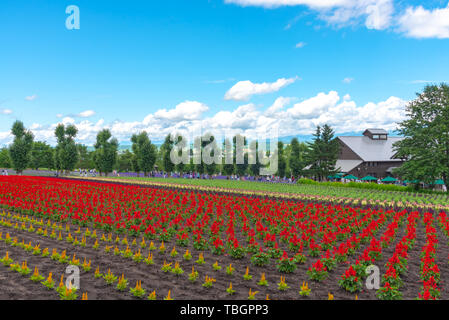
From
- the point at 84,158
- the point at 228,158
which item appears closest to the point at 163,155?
the point at 228,158

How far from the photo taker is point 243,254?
36.1 ft

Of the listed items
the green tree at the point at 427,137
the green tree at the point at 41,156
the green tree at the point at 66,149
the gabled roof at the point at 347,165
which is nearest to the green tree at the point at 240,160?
the gabled roof at the point at 347,165

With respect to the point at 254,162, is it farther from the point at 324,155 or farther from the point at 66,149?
the point at 66,149

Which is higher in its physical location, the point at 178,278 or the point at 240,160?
the point at 240,160

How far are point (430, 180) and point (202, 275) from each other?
41.3m

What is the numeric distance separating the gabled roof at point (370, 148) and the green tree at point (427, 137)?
1762 cm

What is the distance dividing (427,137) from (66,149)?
6075cm

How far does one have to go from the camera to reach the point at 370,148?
6844cm

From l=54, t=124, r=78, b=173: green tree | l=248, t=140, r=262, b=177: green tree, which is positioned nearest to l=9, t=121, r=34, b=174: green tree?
l=54, t=124, r=78, b=173: green tree

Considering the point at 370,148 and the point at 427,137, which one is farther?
the point at 370,148

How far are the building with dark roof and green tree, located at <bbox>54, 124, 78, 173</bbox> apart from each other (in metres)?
50.7

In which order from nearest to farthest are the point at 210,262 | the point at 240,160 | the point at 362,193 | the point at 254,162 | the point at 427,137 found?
the point at 210,262, the point at 362,193, the point at 427,137, the point at 240,160, the point at 254,162

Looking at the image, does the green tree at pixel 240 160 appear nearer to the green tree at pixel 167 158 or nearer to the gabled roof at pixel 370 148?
the green tree at pixel 167 158
